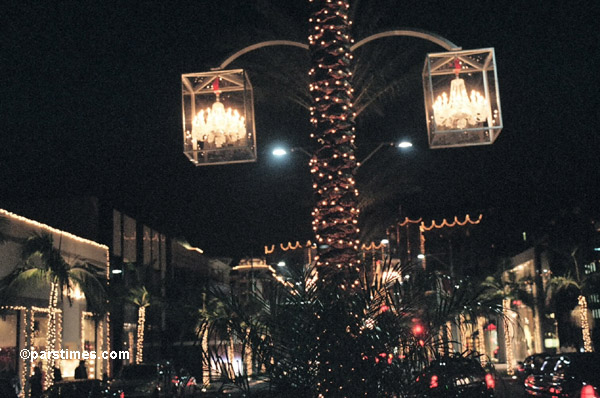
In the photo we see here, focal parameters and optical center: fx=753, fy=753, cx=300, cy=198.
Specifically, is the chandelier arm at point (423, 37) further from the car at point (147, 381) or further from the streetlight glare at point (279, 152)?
the car at point (147, 381)

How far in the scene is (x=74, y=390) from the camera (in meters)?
17.4

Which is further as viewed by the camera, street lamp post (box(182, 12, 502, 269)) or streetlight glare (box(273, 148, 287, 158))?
streetlight glare (box(273, 148, 287, 158))

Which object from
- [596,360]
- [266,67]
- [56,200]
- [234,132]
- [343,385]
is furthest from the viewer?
[56,200]

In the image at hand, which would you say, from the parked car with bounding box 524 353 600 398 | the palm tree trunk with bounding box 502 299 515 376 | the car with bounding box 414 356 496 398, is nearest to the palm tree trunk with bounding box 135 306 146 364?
the palm tree trunk with bounding box 502 299 515 376

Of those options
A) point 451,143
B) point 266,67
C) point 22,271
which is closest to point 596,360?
point 451,143

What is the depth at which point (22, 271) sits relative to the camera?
2583 centimetres

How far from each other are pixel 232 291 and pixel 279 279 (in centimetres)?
55

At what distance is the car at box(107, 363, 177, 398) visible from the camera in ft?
79.3

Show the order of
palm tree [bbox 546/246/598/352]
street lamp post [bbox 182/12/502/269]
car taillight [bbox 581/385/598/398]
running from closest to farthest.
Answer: street lamp post [bbox 182/12/502/269], car taillight [bbox 581/385/598/398], palm tree [bbox 546/246/598/352]

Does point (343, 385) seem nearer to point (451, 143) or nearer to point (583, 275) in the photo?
point (451, 143)

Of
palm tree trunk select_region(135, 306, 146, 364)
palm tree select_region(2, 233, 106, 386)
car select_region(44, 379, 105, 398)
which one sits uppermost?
palm tree select_region(2, 233, 106, 386)

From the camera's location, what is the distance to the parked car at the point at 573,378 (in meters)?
14.6

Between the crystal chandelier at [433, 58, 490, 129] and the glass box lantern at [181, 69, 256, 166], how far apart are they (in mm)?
2624

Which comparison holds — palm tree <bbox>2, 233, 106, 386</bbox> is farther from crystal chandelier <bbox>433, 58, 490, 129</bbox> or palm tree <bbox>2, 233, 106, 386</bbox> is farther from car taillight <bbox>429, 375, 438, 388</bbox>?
car taillight <bbox>429, 375, 438, 388</bbox>
